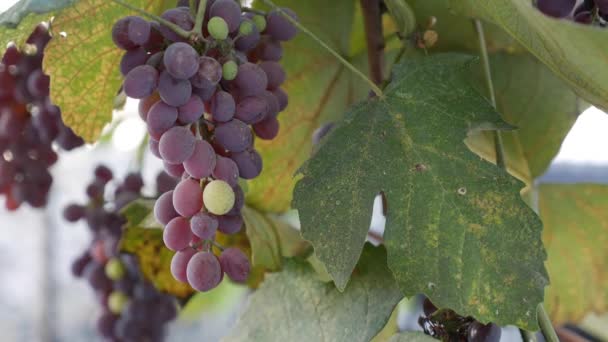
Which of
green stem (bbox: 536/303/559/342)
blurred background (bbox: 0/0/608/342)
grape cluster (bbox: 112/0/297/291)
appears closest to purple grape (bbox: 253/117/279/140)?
grape cluster (bbox: 112/0/297/291)

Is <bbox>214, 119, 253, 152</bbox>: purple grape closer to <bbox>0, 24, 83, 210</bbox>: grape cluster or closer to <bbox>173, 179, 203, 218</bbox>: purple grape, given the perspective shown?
<bbox>173, 179, 203, 218</bbox>: purple grape

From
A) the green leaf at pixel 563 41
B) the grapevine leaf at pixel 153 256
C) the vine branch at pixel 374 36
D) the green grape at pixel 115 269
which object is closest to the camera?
the green leaf at pixel 563 41

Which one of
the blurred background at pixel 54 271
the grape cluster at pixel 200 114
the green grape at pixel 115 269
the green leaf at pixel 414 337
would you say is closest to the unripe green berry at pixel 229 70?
the grape cluster at pixel 200 114

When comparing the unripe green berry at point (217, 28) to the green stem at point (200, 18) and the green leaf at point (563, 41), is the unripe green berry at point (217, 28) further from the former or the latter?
the green leaf at point (563, 41)

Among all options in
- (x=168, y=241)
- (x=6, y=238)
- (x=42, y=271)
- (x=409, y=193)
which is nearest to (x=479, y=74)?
(x=409, y=193)

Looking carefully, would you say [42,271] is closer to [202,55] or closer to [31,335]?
[31,335]

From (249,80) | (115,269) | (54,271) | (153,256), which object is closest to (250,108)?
(249,80)

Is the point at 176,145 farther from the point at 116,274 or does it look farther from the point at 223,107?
the point at 116,274
